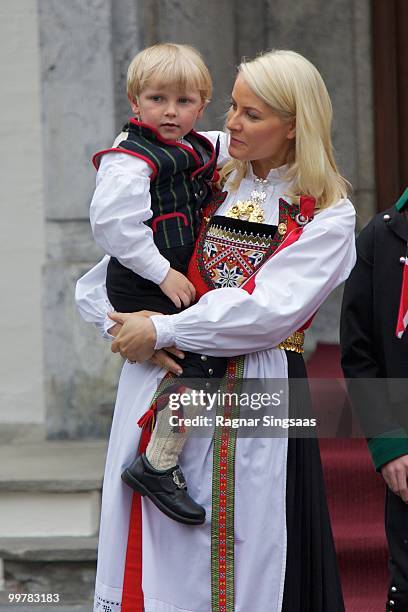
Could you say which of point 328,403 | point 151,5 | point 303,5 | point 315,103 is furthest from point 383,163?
point 315,103

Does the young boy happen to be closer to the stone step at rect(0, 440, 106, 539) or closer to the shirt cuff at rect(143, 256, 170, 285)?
the shirt cuff at rect(143, 256, 170, 285)

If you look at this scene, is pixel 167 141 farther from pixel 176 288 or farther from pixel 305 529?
pixel 305 529

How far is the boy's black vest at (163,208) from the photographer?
3248 mm

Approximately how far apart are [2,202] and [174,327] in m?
3.02

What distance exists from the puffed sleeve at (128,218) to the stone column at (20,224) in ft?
9.05

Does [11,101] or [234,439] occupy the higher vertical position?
[11,101]

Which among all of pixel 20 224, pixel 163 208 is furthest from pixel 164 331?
pixel 20 224

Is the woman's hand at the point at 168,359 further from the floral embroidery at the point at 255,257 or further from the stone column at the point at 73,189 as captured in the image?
the stone column at the point at 73,189

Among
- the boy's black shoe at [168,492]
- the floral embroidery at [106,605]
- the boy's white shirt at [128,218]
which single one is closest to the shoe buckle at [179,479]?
the boy's black shoe at [168,492]

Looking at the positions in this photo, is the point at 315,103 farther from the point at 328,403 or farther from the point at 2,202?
the point at 2,202

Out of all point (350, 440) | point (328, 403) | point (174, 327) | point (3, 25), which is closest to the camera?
point (174, 327)

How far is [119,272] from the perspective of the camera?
3314mm

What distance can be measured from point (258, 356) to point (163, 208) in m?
0.46

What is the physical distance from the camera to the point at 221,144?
3.53 m
